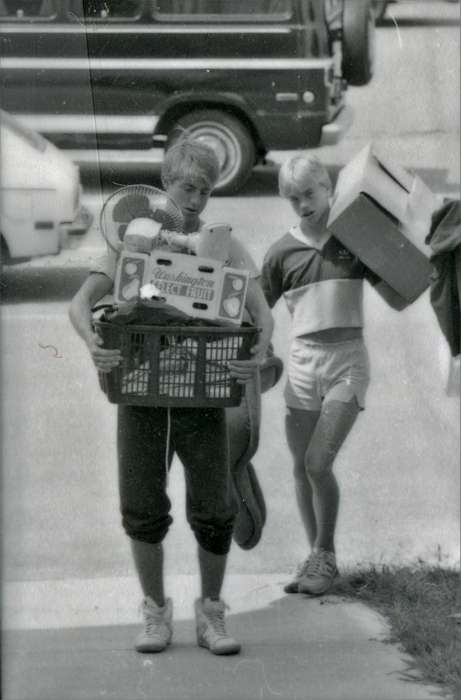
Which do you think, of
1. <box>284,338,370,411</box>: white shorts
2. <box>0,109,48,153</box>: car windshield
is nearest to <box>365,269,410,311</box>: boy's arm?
<box>284,338,370,411</box>: white shorts

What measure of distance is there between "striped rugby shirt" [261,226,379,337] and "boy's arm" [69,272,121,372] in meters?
0.80

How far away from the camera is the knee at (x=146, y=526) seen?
13.9ft

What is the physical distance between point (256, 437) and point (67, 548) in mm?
697

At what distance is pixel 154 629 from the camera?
4.36 metres

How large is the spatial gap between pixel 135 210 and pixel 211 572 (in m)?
1.13

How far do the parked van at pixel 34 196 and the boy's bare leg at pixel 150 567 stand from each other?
94 centimetres

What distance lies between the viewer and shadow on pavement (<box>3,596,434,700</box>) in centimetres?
421

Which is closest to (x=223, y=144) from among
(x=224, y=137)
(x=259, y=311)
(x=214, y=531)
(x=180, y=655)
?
(x=224, y=137)

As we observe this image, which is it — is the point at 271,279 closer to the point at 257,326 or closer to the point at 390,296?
the point at 390,296

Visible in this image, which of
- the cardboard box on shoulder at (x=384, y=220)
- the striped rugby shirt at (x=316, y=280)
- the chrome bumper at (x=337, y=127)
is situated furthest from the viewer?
the chrome bumper at (x=337, y=127)

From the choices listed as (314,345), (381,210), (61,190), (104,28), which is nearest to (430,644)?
(314,345)

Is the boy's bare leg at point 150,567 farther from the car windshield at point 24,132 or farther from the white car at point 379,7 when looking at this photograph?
the white car at point 379,7

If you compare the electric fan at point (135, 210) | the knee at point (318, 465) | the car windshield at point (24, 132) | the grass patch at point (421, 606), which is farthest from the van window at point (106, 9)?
the grass patch at point (421, 606)

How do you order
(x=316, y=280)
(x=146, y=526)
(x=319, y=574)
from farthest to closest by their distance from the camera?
1. (x=319, y=574)
2. (x=316, y=280)
3. (x=146, y=526)
